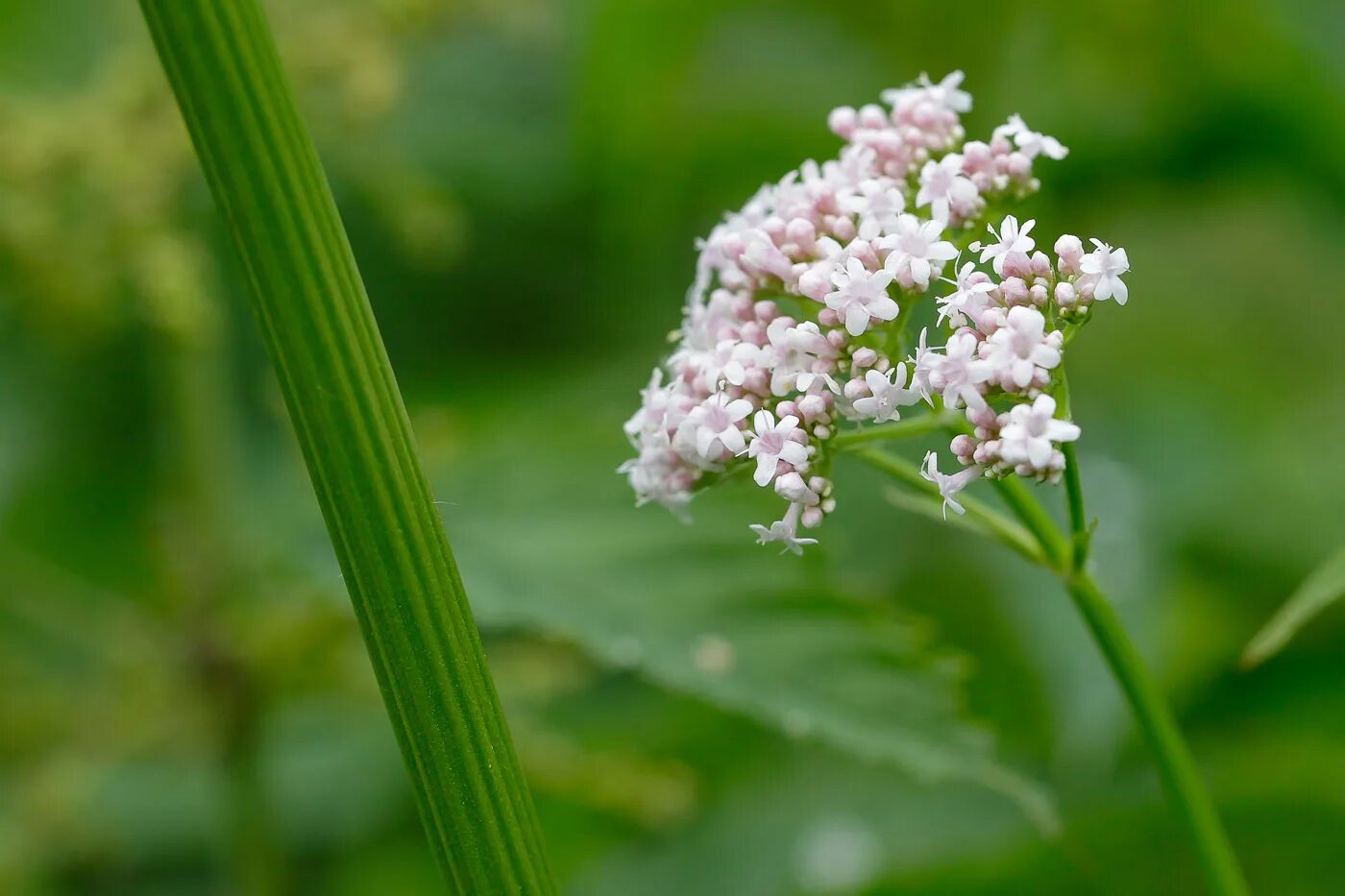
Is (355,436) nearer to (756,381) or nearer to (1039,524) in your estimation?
(756,381)

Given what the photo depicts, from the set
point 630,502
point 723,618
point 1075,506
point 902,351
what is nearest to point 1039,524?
point 1075,506

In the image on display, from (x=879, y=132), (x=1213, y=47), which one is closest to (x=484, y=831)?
(x=879, y=132)

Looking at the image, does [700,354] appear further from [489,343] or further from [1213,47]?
[489,343]

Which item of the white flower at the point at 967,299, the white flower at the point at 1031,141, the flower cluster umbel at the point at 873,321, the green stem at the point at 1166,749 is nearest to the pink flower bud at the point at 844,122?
the flower cluster umbel at the point at 873,321

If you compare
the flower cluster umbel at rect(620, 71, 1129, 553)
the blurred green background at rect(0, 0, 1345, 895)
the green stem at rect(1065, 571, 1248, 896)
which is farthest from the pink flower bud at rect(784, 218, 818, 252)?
the blurred green background at rect(0, 0, 1345, 895)

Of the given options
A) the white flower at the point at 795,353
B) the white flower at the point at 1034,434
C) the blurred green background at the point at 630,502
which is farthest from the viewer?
the blurred green background at the point at 630,502

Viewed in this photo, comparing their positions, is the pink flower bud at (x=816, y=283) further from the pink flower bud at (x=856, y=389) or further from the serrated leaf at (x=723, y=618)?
the serrated leaf at (x=723, y=618)
